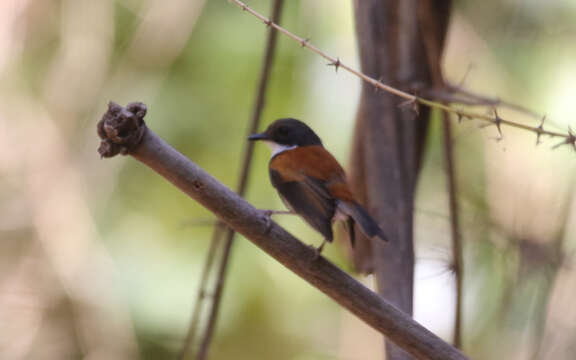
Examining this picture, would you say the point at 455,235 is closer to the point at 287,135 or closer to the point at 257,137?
the point at 287,135

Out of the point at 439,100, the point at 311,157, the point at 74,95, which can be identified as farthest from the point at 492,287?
the point at 74,95

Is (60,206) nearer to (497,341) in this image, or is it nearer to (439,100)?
(439,100)

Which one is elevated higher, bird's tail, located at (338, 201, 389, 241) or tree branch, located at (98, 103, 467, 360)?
bird's tail, located at (338, 201, 389, 241)

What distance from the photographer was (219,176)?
416cm

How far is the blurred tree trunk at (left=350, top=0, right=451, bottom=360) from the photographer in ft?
8.06

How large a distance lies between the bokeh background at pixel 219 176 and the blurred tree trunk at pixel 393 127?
303mm

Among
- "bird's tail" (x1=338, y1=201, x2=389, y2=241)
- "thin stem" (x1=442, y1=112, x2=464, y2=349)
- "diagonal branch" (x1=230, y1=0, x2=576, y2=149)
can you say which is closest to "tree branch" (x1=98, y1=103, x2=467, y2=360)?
"bird's tail" (x1=338, y1=201, x2=389, y2=241)

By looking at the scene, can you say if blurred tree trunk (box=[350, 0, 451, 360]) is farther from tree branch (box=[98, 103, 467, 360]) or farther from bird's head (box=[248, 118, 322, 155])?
tree branch (box=[98, 103, 467, 360])

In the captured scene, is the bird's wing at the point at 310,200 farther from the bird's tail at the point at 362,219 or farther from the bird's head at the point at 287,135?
the bird's head at the point at 287,135

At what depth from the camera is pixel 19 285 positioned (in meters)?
3.57

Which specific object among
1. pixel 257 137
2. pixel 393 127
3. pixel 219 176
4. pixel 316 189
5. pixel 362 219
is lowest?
pixel 362 219

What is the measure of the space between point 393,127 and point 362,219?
2.19ft

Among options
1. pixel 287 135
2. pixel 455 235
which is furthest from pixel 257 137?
pixel 455 235

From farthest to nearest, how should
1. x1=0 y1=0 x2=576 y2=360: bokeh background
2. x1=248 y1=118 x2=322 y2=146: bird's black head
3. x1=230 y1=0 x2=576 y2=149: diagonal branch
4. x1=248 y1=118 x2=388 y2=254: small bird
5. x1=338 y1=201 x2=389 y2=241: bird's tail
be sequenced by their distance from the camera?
x1=0 y1=0 x2=576 y2=360: bokeh background < x1=248 y1=118 x2=322 y2=146: bird's black head < x1=248 y1=118 x2=388 y2=254: small bird < x1=338 y1=201 x2=389 y2=241: bird's tail < x1=230 y1=0 x2=576 y2=149: diagonal branch
